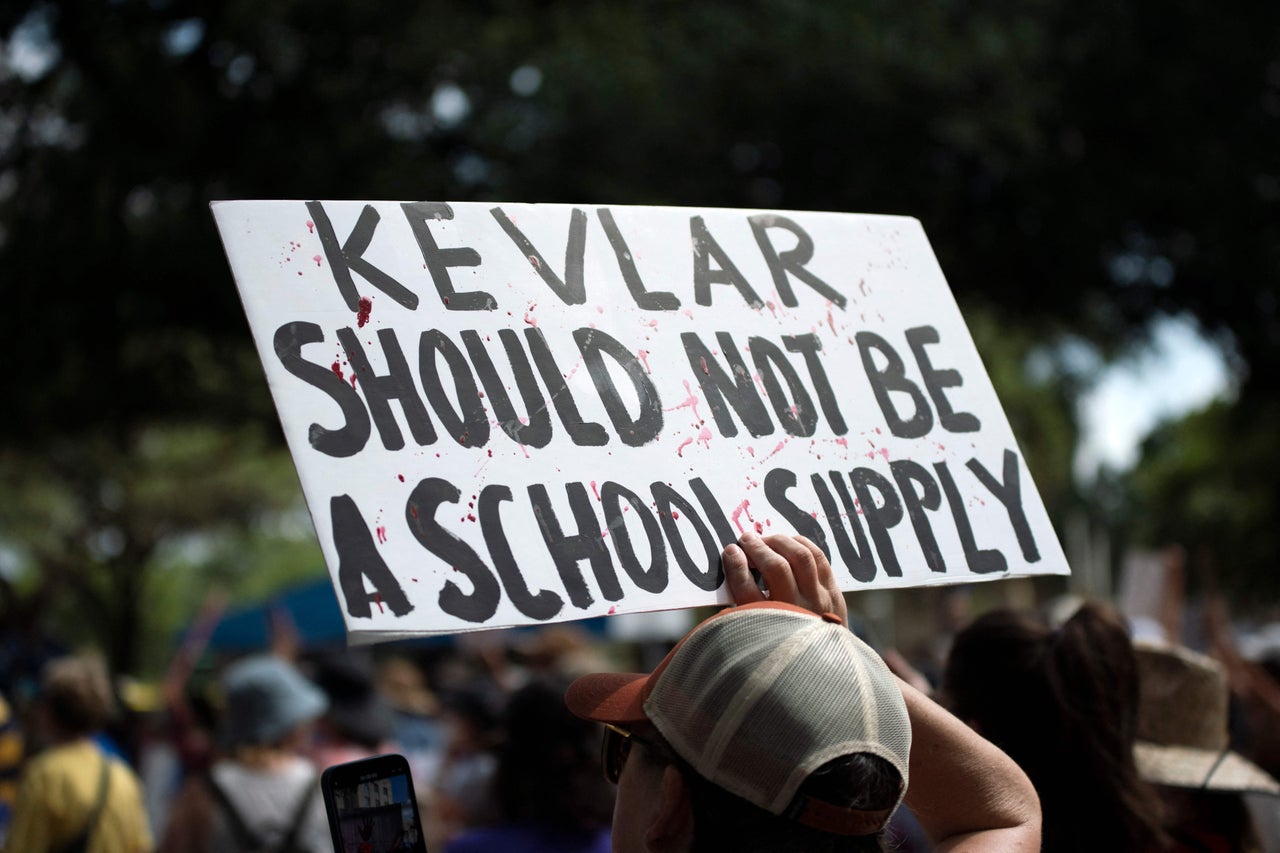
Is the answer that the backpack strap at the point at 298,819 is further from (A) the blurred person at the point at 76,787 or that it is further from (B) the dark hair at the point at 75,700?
(B) the dark hair at the point at 75,700

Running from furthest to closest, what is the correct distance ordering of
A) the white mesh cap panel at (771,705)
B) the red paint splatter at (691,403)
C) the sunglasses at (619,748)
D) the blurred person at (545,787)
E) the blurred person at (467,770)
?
the blurred person at (467,770) → the blurred person at (545,787) → the red paint splatter at (691,403) → the sunglasses at (619,748) → the white mesh cap panel at (771,705)

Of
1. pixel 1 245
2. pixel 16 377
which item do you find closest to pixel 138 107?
pixel 1 245

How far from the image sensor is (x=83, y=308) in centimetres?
801

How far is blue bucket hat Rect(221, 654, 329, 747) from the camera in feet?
13.3

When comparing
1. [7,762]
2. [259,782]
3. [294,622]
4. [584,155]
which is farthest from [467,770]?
[294,622]

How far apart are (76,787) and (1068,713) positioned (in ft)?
10.9

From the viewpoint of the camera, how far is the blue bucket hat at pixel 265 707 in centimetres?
405

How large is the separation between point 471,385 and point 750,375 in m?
0.47

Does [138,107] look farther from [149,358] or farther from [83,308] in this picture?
[149,358]

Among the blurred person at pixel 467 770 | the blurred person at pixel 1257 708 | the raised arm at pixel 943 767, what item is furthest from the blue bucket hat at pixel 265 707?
the blurred person at pixel 1257 708

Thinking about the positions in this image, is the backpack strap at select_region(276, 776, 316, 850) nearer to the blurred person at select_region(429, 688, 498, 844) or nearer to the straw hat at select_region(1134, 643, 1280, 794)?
the blurred person at select_region(429, 688, 498, 844)

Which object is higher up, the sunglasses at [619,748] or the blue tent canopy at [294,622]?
the blue tent canopy at [294,622]

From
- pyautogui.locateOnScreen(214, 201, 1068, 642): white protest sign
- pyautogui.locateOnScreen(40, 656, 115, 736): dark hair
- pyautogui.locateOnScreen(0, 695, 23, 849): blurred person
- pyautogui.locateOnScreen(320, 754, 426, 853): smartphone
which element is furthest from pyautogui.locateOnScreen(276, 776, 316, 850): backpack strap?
pyautogui.locateOnScreen(0, 695, 23, 849): blurred person

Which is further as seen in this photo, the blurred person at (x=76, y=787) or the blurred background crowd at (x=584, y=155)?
the blurred background crowd at (x=584, y=155)
